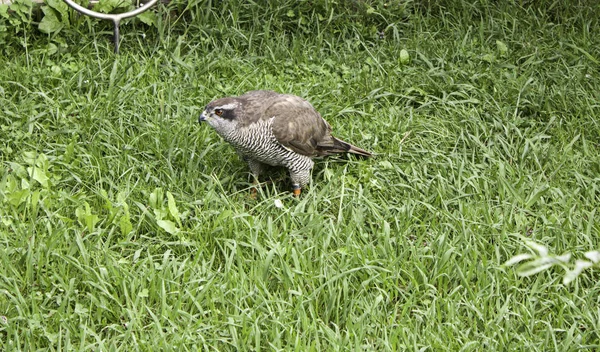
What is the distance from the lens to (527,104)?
5.92m

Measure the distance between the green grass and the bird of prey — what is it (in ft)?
0.65

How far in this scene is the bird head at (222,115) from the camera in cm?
469

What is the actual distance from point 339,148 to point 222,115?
33.1 inches

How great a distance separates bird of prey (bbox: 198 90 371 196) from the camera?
471 cm

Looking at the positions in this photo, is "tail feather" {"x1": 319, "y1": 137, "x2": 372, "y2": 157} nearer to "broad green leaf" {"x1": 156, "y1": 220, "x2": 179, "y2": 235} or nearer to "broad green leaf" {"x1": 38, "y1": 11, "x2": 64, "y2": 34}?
"broad green leaf" {"x1": 156, "y1": 220, "x2": 179, "y2": 235}

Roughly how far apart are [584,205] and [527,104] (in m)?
1.20

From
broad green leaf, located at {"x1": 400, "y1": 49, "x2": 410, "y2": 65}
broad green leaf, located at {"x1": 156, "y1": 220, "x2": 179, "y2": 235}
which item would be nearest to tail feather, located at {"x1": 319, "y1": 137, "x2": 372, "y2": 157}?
broad green leaf, located at {"x1": 156, "y1": 220, "x2": 179, "y2": 235}

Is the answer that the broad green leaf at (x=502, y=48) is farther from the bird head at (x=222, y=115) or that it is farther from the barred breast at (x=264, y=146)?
the bird head at (x=222, y=115)

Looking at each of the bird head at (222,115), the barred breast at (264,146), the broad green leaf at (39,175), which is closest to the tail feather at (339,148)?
the barred breast at (264,146)

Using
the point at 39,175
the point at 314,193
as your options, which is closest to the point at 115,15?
the point at 39,175

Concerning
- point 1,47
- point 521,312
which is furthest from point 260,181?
point 1,47

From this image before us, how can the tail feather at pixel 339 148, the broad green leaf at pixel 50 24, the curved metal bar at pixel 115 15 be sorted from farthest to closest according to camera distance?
the broad green leaf at pixel 50 24
the curved metal bar at pixel 115 15
the tail feather at pixel 339 148

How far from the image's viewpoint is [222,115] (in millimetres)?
4699

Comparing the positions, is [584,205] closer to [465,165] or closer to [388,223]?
[465,165]
